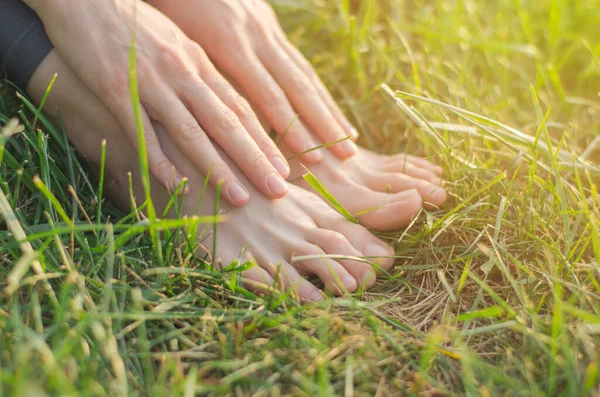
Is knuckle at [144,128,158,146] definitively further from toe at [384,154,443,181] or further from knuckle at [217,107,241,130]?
toe at [384,154,443,181]

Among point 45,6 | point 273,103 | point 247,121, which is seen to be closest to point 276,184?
point 247,121

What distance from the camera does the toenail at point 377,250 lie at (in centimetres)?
131

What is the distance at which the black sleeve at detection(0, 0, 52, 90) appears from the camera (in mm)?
1329

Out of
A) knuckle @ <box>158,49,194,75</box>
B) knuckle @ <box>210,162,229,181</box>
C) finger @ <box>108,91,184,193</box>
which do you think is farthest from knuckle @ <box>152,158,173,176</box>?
knuckle @ <box>158,49,194,75</box>

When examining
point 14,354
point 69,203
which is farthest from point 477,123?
point 14,354

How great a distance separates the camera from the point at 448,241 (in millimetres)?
1295

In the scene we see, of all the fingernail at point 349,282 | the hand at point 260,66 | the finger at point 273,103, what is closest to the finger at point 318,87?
the hand at point 260,66

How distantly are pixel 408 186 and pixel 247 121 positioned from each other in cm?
47

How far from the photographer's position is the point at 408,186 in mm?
1480

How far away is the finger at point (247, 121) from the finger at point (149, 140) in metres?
0.21

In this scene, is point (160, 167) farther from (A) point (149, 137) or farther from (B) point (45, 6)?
(B) point (45, 6)

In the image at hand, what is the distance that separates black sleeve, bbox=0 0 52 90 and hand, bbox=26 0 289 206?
0.10ft

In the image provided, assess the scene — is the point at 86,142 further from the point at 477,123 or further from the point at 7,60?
the point at 477,123

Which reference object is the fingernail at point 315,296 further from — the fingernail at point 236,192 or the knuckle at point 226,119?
the knuckle at point 226,119
